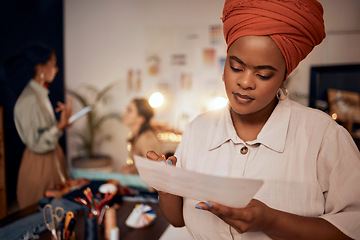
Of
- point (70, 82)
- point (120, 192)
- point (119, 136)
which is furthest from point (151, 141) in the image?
point (70, 82)

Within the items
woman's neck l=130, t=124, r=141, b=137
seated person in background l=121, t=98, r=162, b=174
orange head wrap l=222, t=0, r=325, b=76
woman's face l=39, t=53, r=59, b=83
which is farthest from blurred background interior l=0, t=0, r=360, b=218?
orange head wrap l=222, t=0, r=325, b=76

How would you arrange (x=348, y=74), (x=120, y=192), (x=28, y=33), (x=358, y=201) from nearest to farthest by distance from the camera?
(x=358, y=201)
(x=120, y=192)
(x=28, y=33)
(x=348, y=74)

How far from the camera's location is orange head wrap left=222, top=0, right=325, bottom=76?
0.69m

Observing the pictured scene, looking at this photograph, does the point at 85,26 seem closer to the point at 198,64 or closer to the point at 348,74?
the point at 198,64

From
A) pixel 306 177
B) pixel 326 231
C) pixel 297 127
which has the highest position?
pixel 297 127

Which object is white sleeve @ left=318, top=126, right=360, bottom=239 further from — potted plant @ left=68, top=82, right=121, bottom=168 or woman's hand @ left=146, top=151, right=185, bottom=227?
potted plant @ left=68, top=82, right=121, bottom=168

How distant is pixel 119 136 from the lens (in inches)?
177

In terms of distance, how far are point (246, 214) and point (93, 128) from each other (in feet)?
12.3

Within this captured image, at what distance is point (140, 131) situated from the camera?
3.13m

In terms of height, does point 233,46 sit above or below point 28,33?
below

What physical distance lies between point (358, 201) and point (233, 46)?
0.49m

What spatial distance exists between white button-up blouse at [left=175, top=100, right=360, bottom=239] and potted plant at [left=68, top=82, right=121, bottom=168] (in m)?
Result: 3.30

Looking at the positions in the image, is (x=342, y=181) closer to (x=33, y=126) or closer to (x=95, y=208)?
(x=95, y=208)

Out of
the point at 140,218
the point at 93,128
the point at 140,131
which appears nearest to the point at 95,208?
the point at 140,218
